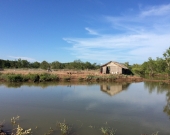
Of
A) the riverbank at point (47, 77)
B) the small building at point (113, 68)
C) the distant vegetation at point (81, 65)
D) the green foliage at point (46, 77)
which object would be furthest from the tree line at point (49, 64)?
the green foliage at point (46, 77)

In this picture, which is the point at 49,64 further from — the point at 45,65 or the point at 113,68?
the point at 113,68

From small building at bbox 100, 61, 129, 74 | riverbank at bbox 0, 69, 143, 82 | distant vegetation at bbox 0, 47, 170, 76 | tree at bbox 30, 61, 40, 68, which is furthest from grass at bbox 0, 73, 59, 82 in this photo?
tree at bbox 30, 61, 40, 68

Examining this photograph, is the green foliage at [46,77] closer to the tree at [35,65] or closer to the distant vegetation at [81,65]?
the distant vegetation at [81,65]

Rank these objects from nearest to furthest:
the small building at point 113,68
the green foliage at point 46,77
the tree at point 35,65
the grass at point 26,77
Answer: the grass at point 26,77, the green foliage at point 46,77, the small building at point 113,68, the tree at point 35,65

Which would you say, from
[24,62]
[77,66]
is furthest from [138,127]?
[24,62]

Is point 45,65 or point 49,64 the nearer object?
point 45,65

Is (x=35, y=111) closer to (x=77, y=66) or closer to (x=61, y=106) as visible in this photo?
(x=61, y=106)

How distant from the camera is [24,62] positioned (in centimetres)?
4884

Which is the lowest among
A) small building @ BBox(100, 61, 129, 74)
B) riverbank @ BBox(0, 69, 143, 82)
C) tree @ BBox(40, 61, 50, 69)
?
riverbank @ BBox(0, 69, 143, 82)

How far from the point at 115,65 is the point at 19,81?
16202 mm

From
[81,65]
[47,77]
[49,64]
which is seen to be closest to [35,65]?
[49,64]

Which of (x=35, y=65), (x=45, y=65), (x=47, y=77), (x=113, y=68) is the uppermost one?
(x=35, y=65)

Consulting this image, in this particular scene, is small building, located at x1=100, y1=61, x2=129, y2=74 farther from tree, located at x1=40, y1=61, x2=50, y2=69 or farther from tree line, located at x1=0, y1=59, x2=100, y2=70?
tree, located at x1=40, y1=61, x2=50, y2=69

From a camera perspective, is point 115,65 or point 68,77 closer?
point 68,77
